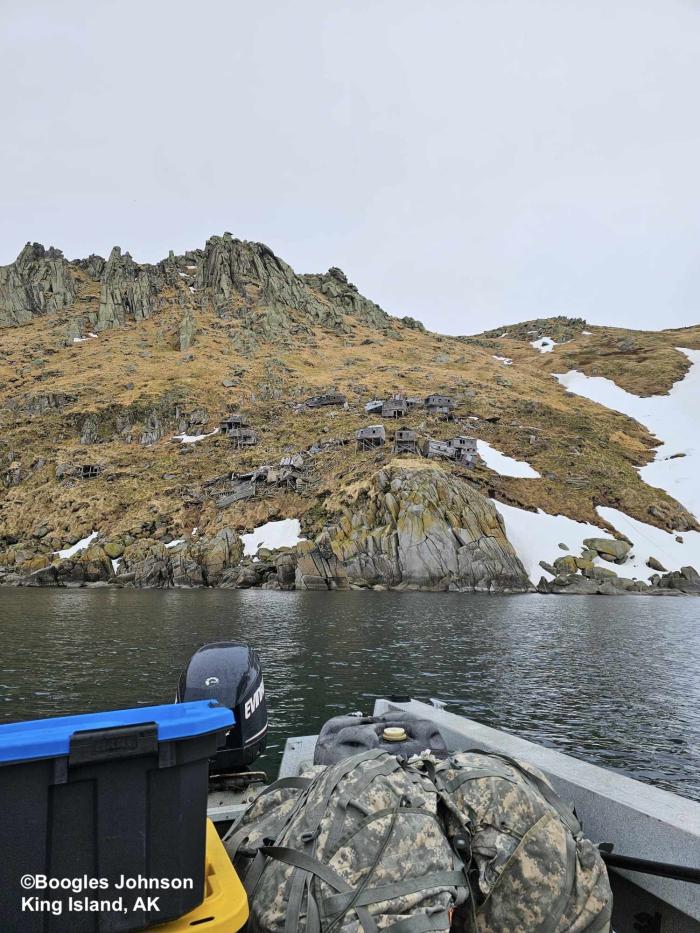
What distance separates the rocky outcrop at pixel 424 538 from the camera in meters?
57.2

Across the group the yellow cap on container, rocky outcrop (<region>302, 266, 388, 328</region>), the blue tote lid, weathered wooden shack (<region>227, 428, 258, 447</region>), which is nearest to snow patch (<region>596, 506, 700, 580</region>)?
weathered wooden shack (<region>227, 428, 258, 447</region>)

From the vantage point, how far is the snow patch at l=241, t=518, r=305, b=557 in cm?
6419

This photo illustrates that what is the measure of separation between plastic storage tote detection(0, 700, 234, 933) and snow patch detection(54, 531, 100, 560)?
71.0m

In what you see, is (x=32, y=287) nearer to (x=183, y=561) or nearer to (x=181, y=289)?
(x=181, y=289)

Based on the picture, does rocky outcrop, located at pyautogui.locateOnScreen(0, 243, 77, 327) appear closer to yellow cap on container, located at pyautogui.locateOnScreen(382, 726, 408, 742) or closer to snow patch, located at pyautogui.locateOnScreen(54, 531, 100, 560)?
snow patch, located at pyautogui.locateOnScreen(54, 531, 100, 560)

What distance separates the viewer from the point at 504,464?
279ft

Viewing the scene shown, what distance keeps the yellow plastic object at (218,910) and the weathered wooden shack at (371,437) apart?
83.8m

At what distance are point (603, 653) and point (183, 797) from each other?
80.3ft

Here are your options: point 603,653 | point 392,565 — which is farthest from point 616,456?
point 603,653

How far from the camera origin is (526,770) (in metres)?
3.64

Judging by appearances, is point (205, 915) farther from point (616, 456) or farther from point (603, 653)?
point (616, 456)

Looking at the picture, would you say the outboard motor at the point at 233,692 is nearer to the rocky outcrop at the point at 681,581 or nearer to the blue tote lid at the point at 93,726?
the blue tote lid at the point at 93,726

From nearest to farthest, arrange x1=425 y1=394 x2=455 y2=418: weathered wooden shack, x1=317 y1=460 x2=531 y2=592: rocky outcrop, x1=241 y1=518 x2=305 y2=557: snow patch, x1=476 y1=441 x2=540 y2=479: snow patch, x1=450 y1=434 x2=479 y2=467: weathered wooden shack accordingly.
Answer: x1=317 y1=460 x2=531 y2=592: rocky outcrop < x1=241 y1=518 x2=305 y2=557: snow patch < x1=476 y1=441 x2=540 y2=479: snow patch < x1=450 y1=434 x2=479 y2=467: weathered wooden shack < x1=425 y1=394 x2=455 y2=418: weathered wooden shack

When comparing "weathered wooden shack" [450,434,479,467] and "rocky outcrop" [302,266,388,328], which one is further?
"rocky outcrop" [302,266,388,328]
